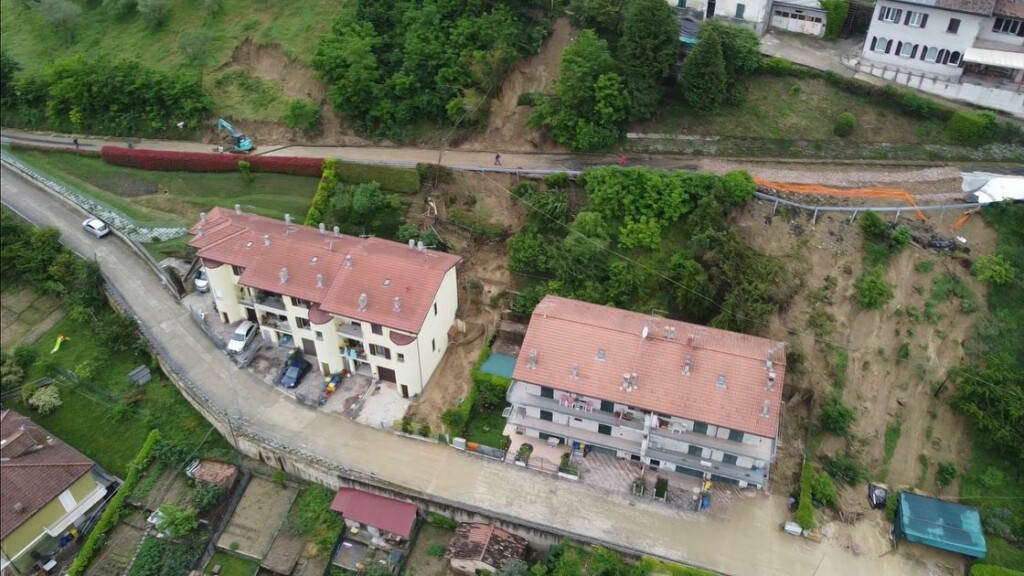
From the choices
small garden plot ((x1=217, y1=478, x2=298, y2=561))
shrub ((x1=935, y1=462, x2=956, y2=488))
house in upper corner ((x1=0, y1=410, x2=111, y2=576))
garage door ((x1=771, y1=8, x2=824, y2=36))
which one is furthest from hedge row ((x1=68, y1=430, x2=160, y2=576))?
garage door ((x1=771, y1=8, x2=824, y2=36))

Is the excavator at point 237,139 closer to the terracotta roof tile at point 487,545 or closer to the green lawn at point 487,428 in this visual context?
the green lawn at point 487,428

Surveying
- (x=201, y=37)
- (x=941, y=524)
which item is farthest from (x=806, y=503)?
(x=201, y=37)

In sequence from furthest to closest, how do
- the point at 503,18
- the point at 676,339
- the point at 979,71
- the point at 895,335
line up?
the point at 503,18, the point at 979,71, the point at 895,335, the point at 676,339

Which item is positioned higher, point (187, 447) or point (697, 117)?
point (697, 117)

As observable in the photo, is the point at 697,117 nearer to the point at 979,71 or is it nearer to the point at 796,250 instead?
the point at 796,250

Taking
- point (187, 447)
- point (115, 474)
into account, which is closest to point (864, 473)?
point (187, 447)

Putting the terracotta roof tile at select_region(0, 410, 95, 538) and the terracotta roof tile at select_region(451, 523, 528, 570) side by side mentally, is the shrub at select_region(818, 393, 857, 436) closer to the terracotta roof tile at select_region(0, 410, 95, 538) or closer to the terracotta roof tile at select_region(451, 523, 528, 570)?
the terracotta roof tile at select_region(451, 523, 528, 570)
